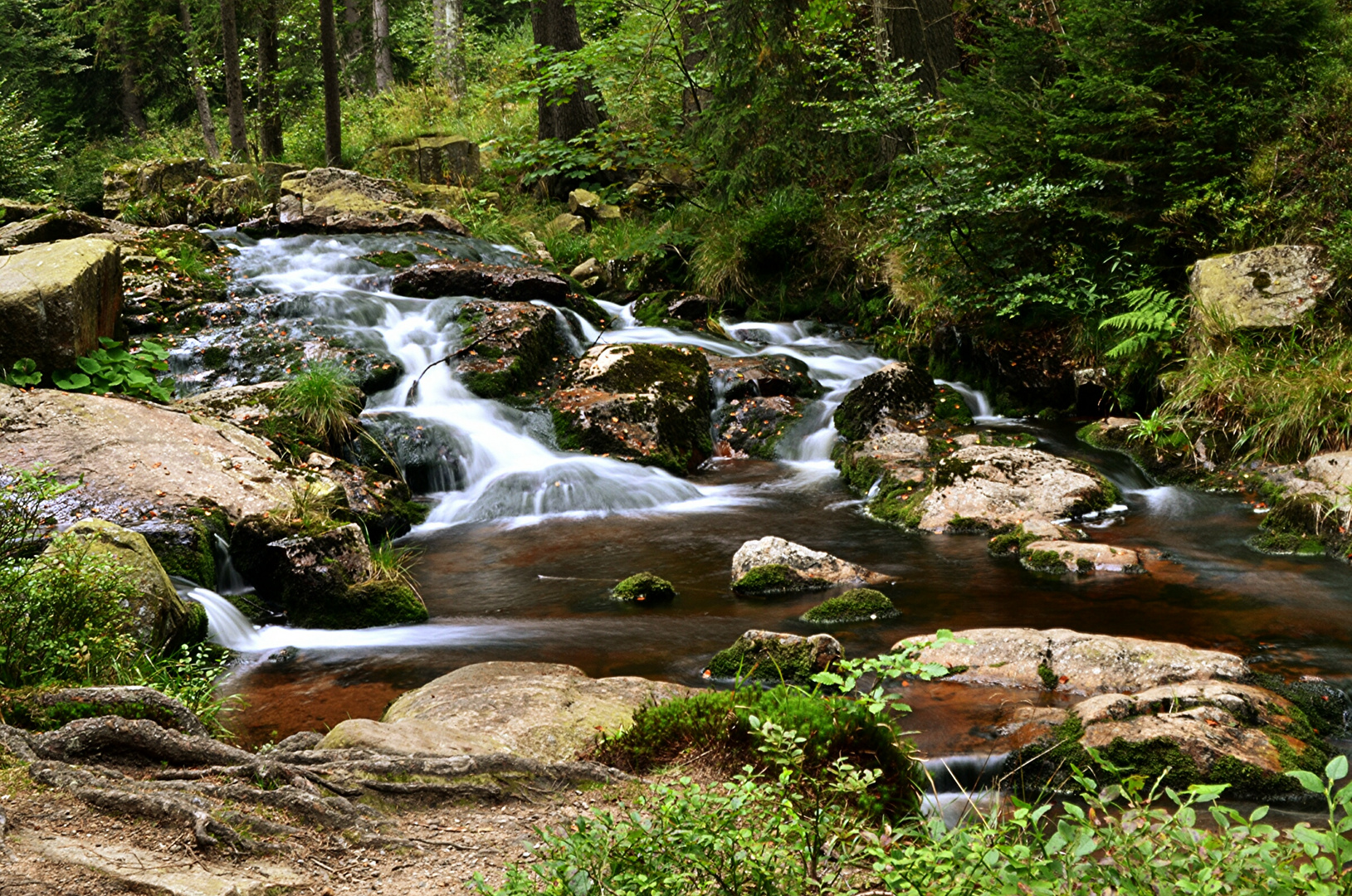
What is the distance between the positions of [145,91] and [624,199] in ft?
65.9

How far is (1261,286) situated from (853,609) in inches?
254

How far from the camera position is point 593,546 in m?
8.90

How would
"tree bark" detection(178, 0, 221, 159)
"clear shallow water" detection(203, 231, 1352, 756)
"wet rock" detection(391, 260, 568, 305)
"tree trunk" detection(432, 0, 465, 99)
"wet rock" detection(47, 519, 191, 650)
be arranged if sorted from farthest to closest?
"tree bark" detection(178, 0, 221, 159)
"tree trunk" detection(432, 0, 465, 99)
"wet rock" detection(391, 260, 568, 305)
"clear shallow water" detection(203, 231, 1352, 756)
"wet rock" detection(47, 519, 191, 650)

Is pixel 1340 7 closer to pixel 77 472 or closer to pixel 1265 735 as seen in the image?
pixel 1265 735

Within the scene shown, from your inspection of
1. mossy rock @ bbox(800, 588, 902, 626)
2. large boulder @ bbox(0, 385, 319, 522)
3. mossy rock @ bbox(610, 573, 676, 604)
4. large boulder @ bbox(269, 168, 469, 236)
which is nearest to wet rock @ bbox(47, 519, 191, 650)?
large boulder @ bbox(0, 385, 319, 522)

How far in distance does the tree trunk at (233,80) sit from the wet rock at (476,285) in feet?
29.7

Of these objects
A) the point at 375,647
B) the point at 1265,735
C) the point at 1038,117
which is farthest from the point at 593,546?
the point at 1038,117

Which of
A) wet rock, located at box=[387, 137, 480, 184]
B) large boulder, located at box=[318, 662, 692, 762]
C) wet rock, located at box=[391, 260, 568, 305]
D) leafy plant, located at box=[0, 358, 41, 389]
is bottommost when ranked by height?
large boulder, located at box=[318, 662, 692, 762]

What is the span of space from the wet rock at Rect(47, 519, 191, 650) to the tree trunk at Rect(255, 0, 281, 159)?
62.6 feet

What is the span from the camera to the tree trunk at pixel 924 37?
1457 cm

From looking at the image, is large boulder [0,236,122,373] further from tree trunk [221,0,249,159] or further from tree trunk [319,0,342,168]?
tree trunk [221,0,249,159]

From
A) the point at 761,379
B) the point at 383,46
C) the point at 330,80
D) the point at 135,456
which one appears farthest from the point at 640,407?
the point at 383,46

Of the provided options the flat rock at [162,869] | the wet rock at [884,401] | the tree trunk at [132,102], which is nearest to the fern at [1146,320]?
the wet rock at [884,401]

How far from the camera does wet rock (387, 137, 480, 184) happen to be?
2111cm
